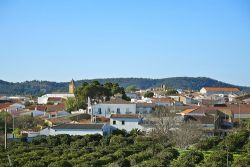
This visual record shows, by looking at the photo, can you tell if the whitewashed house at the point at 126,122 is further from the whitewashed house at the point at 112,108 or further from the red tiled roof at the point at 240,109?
the red tiled roof at the point at 240,109

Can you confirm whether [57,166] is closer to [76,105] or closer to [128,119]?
[128,119]

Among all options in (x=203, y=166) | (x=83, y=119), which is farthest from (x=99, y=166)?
(x=83, y=119)

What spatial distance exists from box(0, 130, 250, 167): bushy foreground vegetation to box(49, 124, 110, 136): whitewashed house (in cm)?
202

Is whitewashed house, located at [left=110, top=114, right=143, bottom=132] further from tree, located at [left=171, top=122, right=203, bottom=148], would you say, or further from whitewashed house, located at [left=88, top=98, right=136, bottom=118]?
tree, located at [left=171, top=122, right=203, bottom=148]

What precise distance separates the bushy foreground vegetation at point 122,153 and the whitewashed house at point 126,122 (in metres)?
4.33

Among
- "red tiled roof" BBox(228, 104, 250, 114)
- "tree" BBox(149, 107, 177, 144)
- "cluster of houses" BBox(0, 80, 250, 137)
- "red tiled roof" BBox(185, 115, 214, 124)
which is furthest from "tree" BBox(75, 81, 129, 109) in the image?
"tree" BBox(149, 107, 177, 144)

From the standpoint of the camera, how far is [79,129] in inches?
1925

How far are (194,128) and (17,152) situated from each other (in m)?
17.2

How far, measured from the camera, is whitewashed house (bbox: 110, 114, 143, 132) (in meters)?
54.5

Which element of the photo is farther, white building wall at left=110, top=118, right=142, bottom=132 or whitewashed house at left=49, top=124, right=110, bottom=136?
white building wall at left=110, top=118, right=142, bottom=132

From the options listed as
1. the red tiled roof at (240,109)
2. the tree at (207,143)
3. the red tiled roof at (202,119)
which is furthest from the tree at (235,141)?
the red tiled roof at (240,109)

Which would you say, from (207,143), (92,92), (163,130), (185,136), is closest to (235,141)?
(207,143)

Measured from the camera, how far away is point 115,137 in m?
43.8

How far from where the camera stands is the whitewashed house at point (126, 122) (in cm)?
5447
